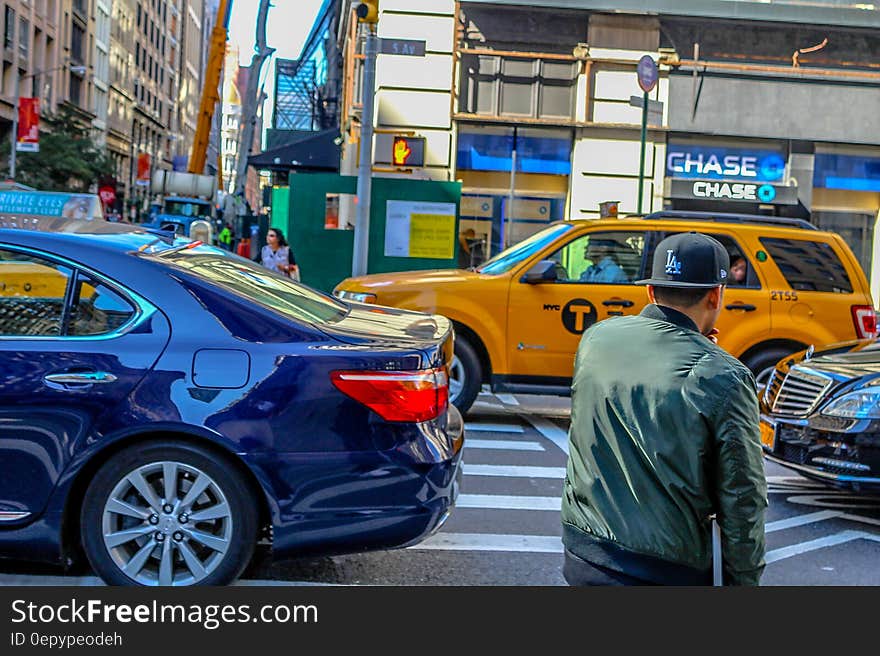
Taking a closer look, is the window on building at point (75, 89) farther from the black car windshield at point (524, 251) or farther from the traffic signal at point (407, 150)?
the black car windshield at point (524, 251)

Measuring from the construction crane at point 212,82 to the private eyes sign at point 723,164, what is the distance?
22.7m

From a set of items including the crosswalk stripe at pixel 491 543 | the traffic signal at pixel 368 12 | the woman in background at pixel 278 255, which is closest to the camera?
the crosswalk stripe at pixel 491 543

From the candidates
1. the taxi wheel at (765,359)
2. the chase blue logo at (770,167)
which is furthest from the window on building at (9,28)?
the taxi wheel at (765,359)

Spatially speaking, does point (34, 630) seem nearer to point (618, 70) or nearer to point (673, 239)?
point (673, 239)

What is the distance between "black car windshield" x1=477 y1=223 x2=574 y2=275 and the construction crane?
1257 inches

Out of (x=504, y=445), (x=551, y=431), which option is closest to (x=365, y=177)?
(x=551, y=431)

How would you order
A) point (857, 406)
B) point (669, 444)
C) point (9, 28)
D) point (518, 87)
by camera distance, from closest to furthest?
point (669, 444) → point (857, 406) → point (518, 87) → point (9, 28)

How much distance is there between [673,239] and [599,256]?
24.5 ft

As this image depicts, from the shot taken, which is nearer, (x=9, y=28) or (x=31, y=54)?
(x=9, y=28)

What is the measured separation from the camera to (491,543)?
21.3ft

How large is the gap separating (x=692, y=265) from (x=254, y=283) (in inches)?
115

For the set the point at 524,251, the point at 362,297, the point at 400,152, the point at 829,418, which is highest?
the point at 400,152

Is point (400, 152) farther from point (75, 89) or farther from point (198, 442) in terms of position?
point (75, 89)

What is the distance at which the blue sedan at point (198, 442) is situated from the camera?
16.1 ft
